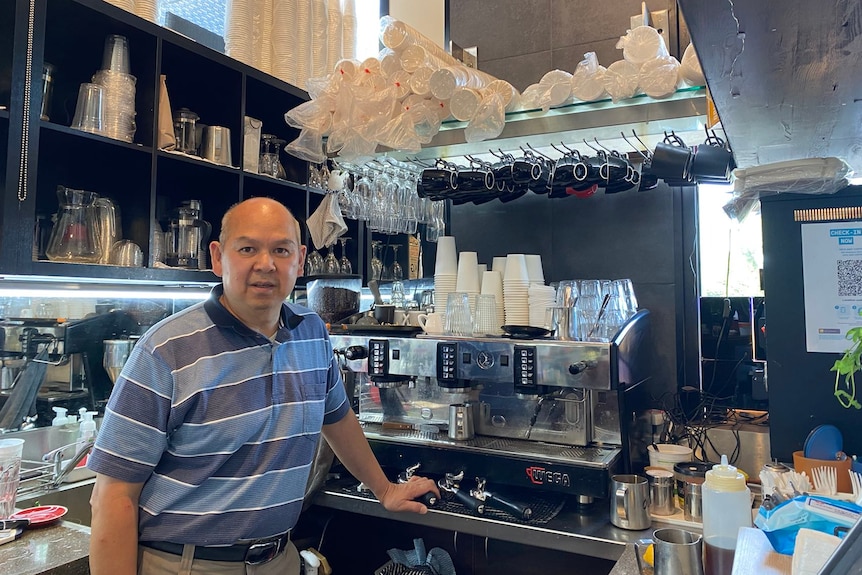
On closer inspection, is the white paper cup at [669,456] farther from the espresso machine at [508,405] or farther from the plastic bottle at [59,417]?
the plastic bottle at [59,417]

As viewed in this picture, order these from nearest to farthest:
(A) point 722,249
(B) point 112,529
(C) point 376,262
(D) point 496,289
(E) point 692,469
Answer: (B) point 112,529 < (E) point 692,469 < (D) point 496,289 < (A) point 722,249 < (C) point 376,262

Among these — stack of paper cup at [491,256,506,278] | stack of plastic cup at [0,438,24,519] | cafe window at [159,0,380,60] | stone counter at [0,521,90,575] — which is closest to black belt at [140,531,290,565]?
stone counter at [0,521,90,575]

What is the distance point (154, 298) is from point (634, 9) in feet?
7.77

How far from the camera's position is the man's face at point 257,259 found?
5.08ft

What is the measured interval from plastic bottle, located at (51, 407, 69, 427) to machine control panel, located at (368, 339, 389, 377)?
1.14 meters

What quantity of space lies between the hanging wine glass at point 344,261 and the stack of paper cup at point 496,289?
0.97 meters

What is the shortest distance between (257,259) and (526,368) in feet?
2.93

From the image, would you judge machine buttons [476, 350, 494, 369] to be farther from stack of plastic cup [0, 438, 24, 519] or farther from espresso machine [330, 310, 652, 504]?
stack of plastic cup [0, 438, 24, 519]

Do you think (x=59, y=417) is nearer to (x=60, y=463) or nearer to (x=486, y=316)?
(x=60, y=463)

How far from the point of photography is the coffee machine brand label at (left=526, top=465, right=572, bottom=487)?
5.85 ft

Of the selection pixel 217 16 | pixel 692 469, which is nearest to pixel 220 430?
pixel 692 469

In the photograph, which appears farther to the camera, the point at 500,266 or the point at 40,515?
the point at 500,266

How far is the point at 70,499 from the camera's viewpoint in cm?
214

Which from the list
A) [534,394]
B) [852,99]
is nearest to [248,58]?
[534,394]
